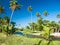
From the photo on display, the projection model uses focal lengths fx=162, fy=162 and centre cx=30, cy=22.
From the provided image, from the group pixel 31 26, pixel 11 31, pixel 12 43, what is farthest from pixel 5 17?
pixel 12 43

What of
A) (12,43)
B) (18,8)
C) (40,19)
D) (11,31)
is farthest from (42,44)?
(40,19)

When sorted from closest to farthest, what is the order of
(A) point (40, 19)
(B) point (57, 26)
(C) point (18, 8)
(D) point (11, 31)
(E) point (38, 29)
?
(D) point (11, 31) < (C) point (18, 8) < (B) point (57, 26) < (E) point (38, 29) < (A) point (40, 19)

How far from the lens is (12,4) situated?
7456 cm

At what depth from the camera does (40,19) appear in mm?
112812

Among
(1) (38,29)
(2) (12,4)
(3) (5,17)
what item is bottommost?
(1) (38,29)

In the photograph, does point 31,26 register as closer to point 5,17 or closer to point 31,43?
point 5,17

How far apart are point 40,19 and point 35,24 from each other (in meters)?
6.31

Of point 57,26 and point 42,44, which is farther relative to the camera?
point 57,26

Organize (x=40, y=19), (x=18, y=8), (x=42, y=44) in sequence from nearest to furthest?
(x=42, y=44) → (x=18, y=8) → (x=40, y=19)

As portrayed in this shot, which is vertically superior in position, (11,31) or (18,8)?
(18,8)

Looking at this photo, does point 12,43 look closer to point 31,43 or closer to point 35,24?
point 31,43

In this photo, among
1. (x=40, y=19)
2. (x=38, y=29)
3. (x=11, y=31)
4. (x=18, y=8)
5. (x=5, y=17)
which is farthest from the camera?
(x=40, y=19)

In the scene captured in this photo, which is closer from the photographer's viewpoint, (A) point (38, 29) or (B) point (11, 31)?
(B) point (11, 31)

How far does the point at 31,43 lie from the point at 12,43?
4.39 m
